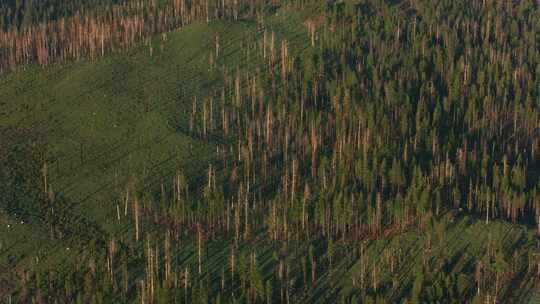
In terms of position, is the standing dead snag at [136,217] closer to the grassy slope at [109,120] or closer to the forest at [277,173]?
the forest at [277,173]

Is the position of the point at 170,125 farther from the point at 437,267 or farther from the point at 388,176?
the point at 437,267

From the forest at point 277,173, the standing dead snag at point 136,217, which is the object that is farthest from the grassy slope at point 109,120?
the standing dead snag at point 136,217

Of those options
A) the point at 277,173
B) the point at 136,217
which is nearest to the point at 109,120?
the point at 277,173

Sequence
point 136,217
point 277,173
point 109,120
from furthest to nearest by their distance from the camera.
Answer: point 109,120, point 277,173, point 136,217

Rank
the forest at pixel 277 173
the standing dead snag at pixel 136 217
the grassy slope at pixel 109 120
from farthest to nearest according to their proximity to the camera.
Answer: the grassy slope at pixel 109 120 < the standing dead snag at pixel 136 217 < the forest at pixel 277 173

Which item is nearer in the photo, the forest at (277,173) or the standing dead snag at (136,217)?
the forest at (277,173)

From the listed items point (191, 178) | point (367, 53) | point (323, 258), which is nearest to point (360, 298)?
point (323, 258)

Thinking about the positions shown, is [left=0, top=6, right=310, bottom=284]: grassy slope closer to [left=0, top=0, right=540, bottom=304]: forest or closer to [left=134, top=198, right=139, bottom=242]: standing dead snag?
[left=0, top=0, right=540, bottom=304]: forest

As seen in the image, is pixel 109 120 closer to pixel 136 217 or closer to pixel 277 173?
pixel 277 173

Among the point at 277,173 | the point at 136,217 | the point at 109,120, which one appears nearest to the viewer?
the point at 136,217
